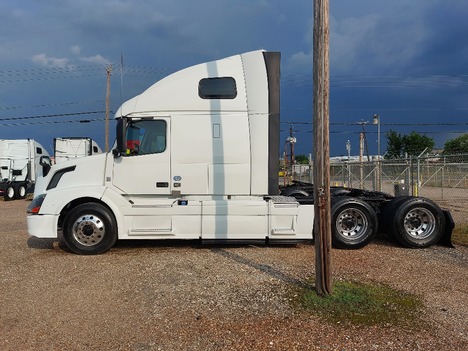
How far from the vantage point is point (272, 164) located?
23.8 ft

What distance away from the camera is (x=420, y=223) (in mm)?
7758

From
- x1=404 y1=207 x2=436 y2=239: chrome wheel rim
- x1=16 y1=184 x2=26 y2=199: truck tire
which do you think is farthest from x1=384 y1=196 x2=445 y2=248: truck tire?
x1=16 y1=184 x2=26 y2=199: truck tire

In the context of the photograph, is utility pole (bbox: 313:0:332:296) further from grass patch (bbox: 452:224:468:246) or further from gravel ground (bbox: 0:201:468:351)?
grass patch (bbox: 452:224:468:246)

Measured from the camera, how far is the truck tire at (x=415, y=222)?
759 cm

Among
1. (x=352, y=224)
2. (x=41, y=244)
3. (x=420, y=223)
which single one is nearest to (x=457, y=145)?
(x=420, y=223)

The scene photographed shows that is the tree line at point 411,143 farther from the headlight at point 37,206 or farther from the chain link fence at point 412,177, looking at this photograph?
the headlight at point 37,206

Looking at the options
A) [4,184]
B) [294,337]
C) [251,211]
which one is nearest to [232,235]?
[251,211]

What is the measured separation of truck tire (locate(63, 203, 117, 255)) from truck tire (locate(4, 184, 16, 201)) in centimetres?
1829

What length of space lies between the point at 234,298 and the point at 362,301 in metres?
1.48

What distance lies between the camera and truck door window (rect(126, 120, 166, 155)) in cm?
722

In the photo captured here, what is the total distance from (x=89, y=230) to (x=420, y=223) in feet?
20.6

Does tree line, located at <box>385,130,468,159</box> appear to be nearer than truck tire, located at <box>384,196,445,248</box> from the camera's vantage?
No

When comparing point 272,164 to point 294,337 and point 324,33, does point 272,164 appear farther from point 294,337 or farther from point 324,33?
point 294,337

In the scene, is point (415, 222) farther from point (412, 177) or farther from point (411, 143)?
point (411, 143)
